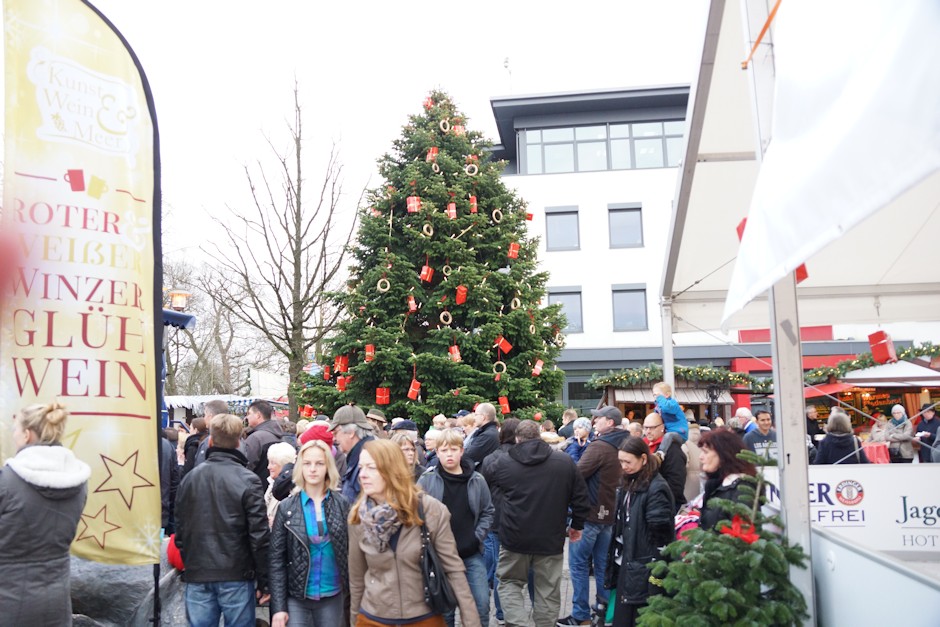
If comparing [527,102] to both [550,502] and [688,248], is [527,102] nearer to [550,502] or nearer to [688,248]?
[688,248]

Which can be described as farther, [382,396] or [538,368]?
[538,368]

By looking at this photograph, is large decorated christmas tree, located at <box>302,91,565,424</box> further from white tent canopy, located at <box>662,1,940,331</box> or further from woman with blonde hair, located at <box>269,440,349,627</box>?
woman with blonde hair, located at <box>269,440,349,627</box>

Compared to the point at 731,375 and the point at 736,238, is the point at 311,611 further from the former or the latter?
the point at 731,375

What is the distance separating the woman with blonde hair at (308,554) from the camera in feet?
16.4

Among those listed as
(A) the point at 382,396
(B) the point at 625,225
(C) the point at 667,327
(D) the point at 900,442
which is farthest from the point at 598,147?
(C) the point at 667,327

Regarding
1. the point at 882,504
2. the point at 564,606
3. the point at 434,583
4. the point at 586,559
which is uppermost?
the point at 434,583

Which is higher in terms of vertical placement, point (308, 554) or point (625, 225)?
point (625, 225)

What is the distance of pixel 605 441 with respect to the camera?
809 centimetres

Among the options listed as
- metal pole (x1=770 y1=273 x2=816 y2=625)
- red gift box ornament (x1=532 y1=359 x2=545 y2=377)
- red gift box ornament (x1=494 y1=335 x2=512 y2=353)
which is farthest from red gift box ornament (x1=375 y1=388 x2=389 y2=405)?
metal pole (x1=770 y1=273 x2=816 y2=625)

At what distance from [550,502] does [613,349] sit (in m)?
26.4

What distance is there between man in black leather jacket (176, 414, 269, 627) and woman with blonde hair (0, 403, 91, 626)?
0.86 meters

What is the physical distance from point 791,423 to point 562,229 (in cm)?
2883

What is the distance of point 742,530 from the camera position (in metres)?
4.43

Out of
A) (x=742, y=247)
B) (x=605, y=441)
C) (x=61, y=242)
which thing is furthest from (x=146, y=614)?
(x=742, y=247)
